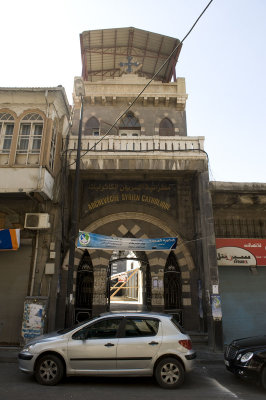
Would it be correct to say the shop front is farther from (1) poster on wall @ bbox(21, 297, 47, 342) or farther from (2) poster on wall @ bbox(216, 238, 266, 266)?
(1) poster on wall @ bbox(21, 297, 47, 342)

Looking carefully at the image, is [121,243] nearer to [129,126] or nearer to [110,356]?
[110,356]

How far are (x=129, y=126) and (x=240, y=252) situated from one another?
8923mm

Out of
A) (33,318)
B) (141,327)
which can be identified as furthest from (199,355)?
(33,318)

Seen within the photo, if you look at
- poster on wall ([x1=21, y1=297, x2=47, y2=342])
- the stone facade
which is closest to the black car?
poster on wall ([x1=21, y1=297, x2=47, y2=342])

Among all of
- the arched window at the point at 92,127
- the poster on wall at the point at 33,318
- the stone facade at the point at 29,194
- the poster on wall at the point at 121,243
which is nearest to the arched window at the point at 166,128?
the arched window at the point at 92,127

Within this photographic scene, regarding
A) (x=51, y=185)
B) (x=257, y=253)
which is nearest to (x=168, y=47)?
(x=51, y=185)

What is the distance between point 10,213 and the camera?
12.0 m

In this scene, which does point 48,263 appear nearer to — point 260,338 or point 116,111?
point 260,338

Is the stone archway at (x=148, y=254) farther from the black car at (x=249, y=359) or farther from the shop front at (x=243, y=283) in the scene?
the black car at (x=249, y=359)

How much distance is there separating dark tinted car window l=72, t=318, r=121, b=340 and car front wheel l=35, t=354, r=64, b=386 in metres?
0.62

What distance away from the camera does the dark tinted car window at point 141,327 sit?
6.59 meters

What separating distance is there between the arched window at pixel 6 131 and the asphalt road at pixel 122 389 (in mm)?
8165

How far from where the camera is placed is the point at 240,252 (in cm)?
1316

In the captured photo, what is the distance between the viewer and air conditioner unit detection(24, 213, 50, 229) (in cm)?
1119
